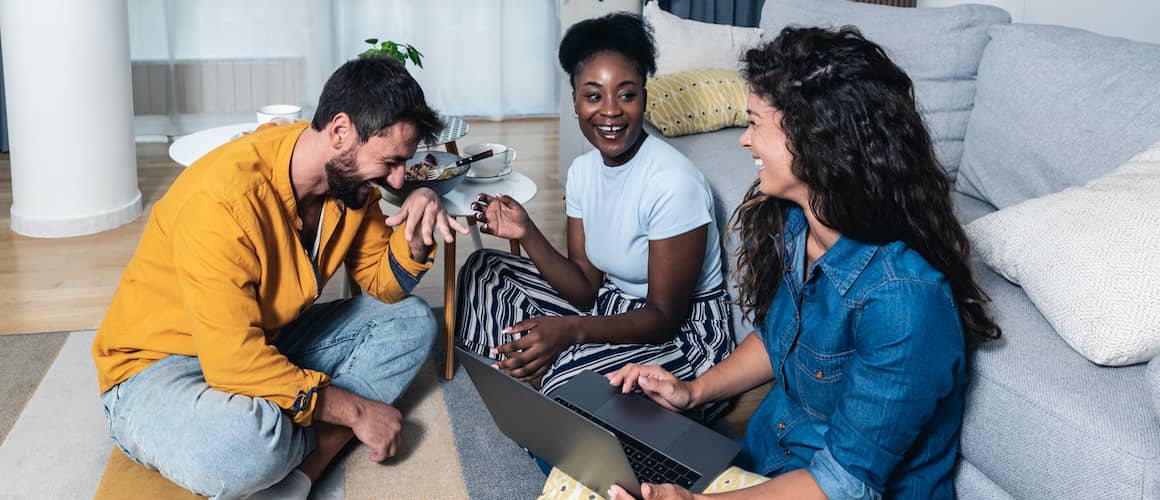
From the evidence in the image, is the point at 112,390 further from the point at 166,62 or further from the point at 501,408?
the point at 166,62

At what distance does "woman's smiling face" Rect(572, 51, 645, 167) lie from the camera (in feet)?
6.34

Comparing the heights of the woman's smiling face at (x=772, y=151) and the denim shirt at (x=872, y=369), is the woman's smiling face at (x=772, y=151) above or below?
above

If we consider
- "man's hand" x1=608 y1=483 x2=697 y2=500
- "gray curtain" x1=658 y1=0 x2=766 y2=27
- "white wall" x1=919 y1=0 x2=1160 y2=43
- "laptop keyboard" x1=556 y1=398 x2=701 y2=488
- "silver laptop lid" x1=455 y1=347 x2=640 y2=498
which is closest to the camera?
"man's hand" x1=608 y1=483 x2=697 y2=500

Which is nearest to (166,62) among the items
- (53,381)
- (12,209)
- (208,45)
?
(208,45)

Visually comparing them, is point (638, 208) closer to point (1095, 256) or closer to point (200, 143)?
point (1095, 256)

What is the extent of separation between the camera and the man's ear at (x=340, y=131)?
1.70 m

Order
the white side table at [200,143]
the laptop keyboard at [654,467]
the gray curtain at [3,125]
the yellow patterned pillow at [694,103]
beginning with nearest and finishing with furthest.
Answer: the laptop keyboard at [654,467]
the white side table at [200,143]
the yellow patterned pillow at [694,103]
the gray curtain at [3,125]

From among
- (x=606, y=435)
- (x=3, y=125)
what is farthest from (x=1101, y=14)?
(x=3, y=125)

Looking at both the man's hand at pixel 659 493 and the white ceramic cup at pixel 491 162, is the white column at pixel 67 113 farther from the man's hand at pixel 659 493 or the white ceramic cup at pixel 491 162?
the man's hand at pixel 659 493

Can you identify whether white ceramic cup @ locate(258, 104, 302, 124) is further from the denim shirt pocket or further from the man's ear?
the denim shirt pocket

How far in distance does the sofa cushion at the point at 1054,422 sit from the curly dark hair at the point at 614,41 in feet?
2.62

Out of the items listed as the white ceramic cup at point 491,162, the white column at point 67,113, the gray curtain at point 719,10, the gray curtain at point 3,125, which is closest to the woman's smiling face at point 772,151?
the white ceramic cup at point 491,162

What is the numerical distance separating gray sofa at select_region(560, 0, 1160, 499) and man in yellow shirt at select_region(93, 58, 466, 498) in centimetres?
85

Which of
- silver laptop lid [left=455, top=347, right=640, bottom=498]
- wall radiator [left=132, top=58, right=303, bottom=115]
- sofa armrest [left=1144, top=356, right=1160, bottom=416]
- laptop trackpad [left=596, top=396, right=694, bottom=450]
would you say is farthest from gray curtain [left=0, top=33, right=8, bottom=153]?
sofa armrest [left=1144, top=356, right=1160, bottom=416]
